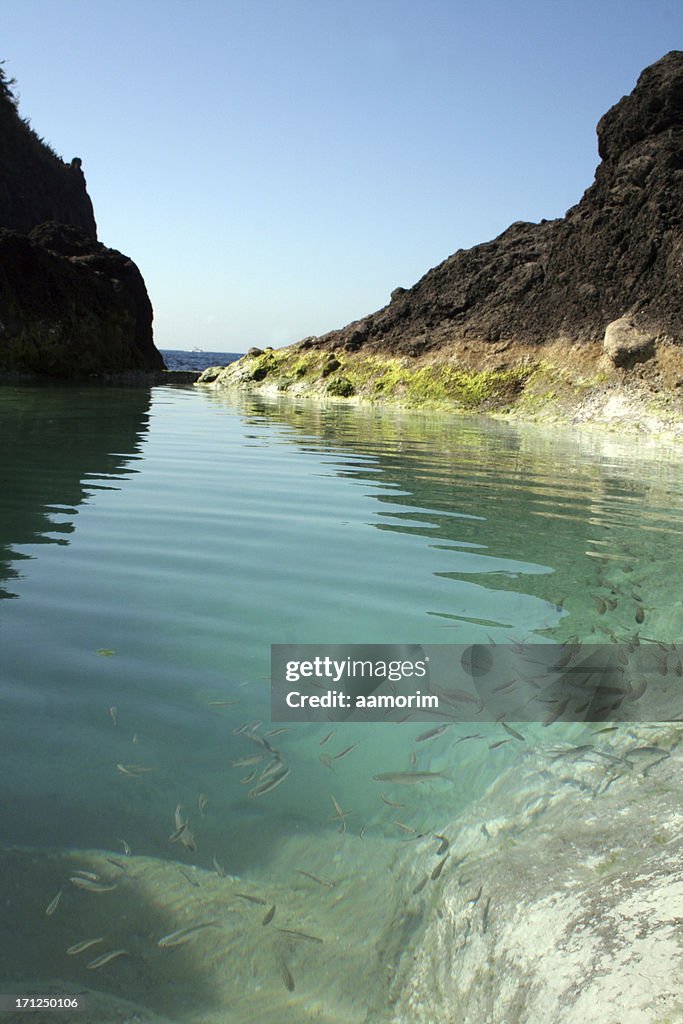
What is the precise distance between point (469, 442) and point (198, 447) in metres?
4.88

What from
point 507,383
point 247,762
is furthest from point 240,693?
point 507,383

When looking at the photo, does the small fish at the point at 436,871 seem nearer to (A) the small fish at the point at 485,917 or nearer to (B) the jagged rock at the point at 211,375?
(A) the small fish at the point at 485,917

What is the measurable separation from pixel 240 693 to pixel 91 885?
3.60ft

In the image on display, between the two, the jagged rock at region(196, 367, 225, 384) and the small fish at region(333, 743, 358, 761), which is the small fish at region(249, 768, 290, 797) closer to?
the small fish at region(333, 743, 358, 761)

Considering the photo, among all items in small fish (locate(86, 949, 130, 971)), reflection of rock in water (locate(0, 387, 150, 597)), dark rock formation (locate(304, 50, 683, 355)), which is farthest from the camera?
dark rock formation (locate(304, 50, 683, 355))

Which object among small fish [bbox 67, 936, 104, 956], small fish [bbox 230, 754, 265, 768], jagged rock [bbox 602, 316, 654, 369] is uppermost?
jagged rock [bbox 602, 316, 654, 369]

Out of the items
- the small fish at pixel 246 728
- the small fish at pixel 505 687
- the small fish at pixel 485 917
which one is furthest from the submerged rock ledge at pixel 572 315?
the small fish at pixel 485 917

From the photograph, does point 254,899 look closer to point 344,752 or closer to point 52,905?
point 52,905

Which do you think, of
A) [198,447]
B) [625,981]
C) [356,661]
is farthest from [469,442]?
[625,981]

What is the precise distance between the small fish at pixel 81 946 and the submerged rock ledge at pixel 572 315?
54.1 feet

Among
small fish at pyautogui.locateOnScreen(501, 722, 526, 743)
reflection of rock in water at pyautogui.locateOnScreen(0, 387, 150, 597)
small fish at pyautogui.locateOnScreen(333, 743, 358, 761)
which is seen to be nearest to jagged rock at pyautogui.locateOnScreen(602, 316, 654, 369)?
reflection of rock in water at pyautogui.locateOnScreen(0, 387, 150, 597)

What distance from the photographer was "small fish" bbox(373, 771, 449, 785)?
2.59m

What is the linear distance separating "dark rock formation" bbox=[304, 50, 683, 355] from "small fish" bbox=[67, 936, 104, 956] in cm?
1880

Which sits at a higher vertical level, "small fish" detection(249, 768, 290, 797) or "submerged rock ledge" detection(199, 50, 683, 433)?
"submerged rock ledge" detection(199, 50, 683, 433)
